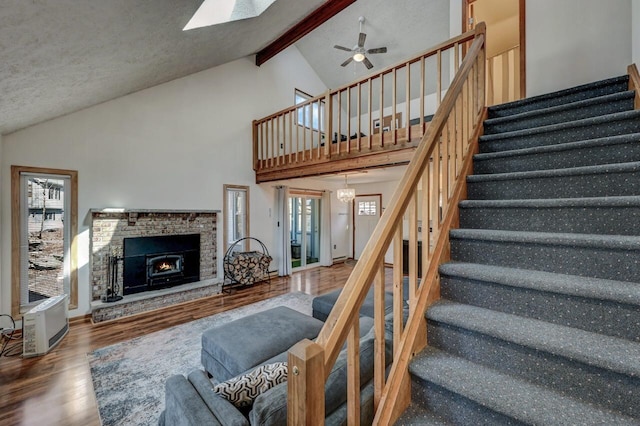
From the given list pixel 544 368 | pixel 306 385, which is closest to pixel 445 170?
pixel 544 368

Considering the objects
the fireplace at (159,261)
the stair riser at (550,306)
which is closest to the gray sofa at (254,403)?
the stair riser at (550,306)

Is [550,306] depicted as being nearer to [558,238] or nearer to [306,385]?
[558,238]

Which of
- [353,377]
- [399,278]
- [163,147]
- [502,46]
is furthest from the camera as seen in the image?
[502,46]

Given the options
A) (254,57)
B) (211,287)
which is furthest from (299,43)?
(211,287)

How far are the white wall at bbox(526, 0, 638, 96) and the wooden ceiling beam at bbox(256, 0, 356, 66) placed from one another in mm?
3055

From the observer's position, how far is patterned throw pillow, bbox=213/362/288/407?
4.32 feet

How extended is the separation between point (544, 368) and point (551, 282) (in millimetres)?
362

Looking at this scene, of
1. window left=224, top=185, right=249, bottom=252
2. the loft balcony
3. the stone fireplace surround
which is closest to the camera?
the loft balcony

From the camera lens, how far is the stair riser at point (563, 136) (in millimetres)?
1844

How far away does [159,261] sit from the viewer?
4.43 metres

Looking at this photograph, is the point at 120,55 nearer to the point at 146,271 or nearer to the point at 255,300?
the point at 146,271

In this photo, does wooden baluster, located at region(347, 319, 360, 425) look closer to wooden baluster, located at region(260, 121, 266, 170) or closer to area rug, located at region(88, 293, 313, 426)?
area rug, located at region(88, 293, 313, 426)

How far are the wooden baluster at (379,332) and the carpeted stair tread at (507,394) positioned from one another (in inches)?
6.4

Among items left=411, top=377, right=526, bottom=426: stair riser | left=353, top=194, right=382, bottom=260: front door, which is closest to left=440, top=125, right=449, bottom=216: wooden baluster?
left=411, top=377, right=526, bottom=426: stair riser
